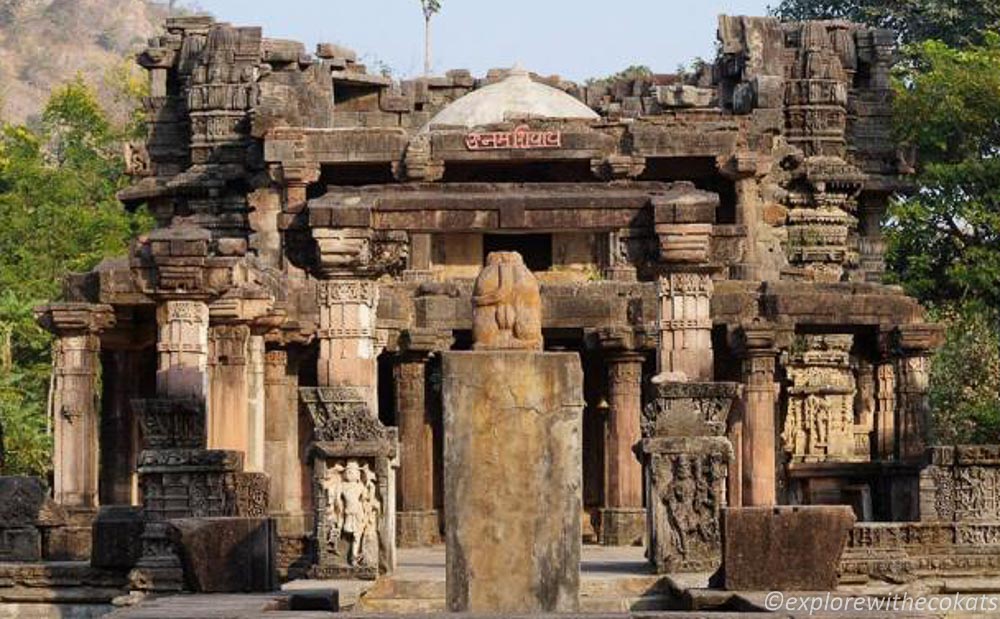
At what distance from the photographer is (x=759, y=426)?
27516mm

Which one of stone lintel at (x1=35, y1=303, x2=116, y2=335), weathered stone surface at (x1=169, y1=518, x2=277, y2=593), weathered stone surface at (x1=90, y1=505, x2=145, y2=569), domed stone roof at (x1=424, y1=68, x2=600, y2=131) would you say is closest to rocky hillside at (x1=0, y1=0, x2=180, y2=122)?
domed stone roof at (x1=424, y1=68, x2=600, y2=131)

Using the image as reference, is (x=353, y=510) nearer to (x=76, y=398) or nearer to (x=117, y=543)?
(x=117, y=543)

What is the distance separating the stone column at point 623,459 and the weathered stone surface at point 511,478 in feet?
44.1

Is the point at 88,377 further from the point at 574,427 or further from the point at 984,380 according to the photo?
the point at 984,380

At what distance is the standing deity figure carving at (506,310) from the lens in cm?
1381

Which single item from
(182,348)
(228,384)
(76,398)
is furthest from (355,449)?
(76,398)

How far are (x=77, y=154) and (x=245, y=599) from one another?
128 ft

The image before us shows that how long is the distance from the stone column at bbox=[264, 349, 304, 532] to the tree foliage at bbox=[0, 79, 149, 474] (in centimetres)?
1033

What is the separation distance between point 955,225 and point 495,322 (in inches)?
1154

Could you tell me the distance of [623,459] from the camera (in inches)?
1084

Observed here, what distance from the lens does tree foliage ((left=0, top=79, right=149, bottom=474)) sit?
3956cm

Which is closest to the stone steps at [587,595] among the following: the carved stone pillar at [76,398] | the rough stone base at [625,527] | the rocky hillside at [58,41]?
the carved stone pillar at [76,398]

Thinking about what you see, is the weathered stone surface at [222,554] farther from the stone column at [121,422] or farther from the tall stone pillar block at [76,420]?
the stone column at [121,422]

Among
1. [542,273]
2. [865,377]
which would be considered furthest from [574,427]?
[865,377]
